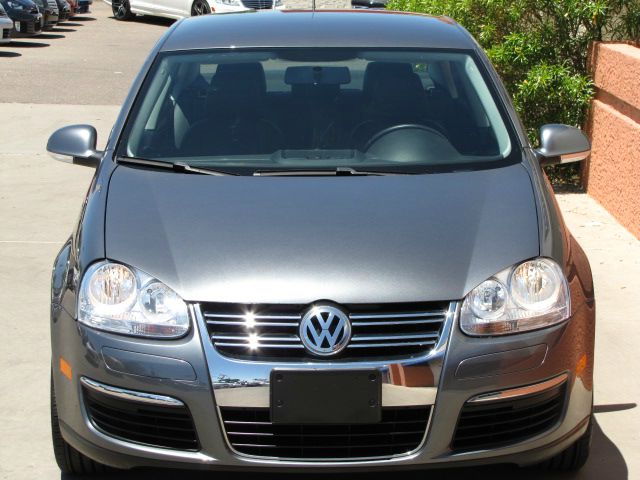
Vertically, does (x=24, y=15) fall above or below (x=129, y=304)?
below

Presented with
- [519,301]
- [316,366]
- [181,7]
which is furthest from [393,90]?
[181,7]

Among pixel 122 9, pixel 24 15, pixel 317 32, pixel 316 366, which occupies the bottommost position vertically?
pixel 122 9

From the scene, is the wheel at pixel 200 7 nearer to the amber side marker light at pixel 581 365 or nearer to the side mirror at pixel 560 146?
the side mirror at pixel 560 146

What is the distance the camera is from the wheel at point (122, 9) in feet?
108

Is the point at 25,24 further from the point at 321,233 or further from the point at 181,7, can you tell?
the point at 321,233

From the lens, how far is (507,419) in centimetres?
379

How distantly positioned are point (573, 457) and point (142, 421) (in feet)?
5.02

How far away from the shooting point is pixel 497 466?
174 inches

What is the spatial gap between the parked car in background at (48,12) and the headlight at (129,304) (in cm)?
2488

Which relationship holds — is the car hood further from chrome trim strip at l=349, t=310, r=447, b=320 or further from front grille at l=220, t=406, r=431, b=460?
front grille at l=220, t=406, r=431, b=460

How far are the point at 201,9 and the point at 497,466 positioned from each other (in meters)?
25.5

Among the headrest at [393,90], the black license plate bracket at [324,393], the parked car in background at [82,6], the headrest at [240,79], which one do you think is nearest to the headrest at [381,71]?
the headrest at [393,90]

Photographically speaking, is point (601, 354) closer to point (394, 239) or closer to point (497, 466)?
point (497, 466)

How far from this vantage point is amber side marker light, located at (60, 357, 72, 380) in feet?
12.7
